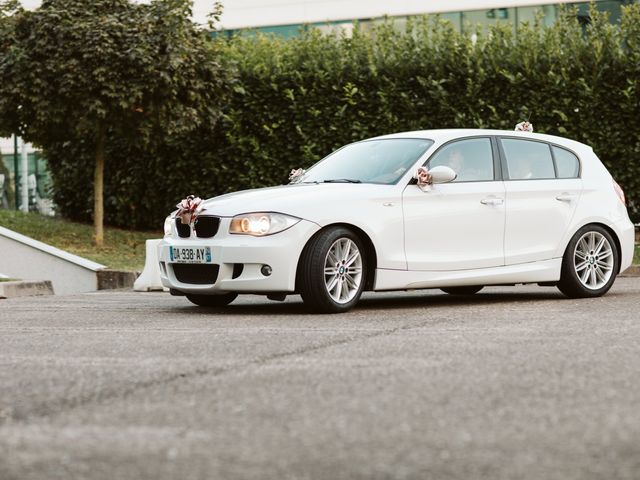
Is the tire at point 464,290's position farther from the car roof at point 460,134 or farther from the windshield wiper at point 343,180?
the windshield wiper at point 343,180

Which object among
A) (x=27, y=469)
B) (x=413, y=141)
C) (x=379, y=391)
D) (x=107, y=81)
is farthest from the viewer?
(x=107, y=81)

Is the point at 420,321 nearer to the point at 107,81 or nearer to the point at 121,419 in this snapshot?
the point at 121,419

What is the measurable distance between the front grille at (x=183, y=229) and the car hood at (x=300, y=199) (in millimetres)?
240

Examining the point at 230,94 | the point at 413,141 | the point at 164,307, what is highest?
the point at 230,94

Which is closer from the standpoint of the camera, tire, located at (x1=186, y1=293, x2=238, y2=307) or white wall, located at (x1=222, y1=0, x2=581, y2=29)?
tire, located at (x1=186, y1=293, x2=238, y2=307)

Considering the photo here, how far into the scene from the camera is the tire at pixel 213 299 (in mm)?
10523

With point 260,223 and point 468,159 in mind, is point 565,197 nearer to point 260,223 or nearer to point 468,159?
point 468,159

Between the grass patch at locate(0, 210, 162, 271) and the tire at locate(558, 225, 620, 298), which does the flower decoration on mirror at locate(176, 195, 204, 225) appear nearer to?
the tire at locate(558, 225, 620, 298)

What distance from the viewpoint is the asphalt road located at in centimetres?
398

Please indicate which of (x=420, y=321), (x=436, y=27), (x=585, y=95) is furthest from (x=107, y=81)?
(x=420, y=321)

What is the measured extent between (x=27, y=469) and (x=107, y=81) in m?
15.1

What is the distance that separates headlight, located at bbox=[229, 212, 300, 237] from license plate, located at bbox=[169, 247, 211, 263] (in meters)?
0.29

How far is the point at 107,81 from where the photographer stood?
18.5 meters

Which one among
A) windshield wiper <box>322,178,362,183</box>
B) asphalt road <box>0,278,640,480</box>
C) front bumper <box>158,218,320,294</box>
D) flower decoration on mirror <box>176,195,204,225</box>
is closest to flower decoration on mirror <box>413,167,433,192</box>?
windshield wiper <box>322,178,362,183</box>
